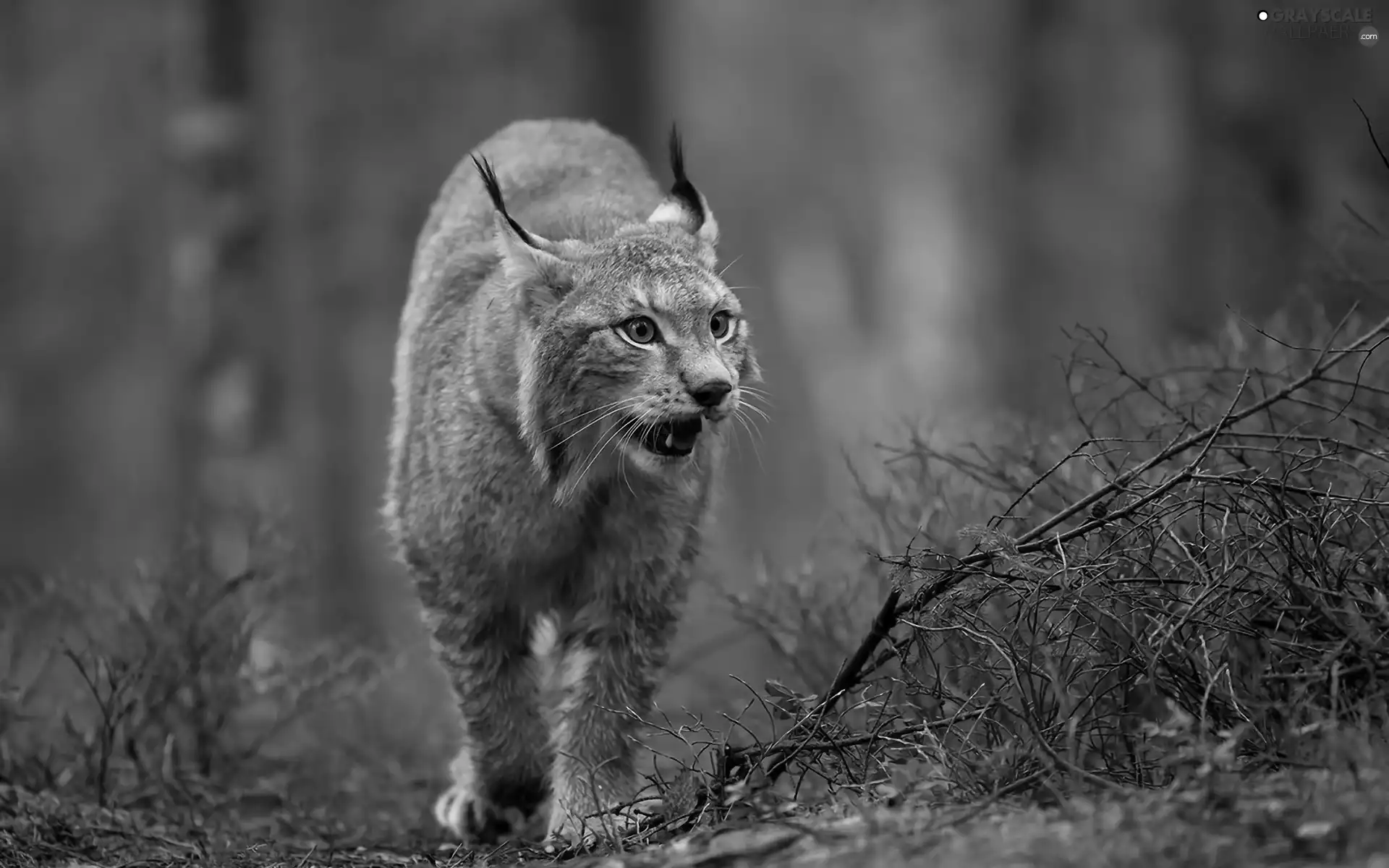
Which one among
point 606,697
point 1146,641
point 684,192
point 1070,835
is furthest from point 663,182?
point 1070,835

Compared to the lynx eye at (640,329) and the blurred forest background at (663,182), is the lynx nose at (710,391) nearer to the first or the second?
the lynx eye at (640,329)


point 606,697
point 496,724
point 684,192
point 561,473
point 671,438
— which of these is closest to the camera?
point 671,438

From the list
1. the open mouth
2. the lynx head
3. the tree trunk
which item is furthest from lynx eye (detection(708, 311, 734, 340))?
the tree trunk

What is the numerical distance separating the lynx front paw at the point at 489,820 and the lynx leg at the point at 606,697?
371mm

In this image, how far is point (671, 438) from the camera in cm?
468

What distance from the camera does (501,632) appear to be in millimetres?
5422

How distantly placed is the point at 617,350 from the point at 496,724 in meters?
1.66

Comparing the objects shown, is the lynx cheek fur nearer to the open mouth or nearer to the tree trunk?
the open mouth

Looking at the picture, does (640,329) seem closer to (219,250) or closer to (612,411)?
(612,411)

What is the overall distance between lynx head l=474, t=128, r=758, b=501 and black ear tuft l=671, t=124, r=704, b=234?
391mm

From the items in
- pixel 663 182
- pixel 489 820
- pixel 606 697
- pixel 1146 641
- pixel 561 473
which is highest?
pixel 663 182

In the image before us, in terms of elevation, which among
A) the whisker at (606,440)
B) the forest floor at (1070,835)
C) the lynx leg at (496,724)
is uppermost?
the whisker at (606,440)

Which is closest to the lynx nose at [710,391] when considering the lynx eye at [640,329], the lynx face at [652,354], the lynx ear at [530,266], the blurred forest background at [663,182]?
the lynx face at [652,354]

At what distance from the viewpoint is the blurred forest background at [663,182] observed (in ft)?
34.3
